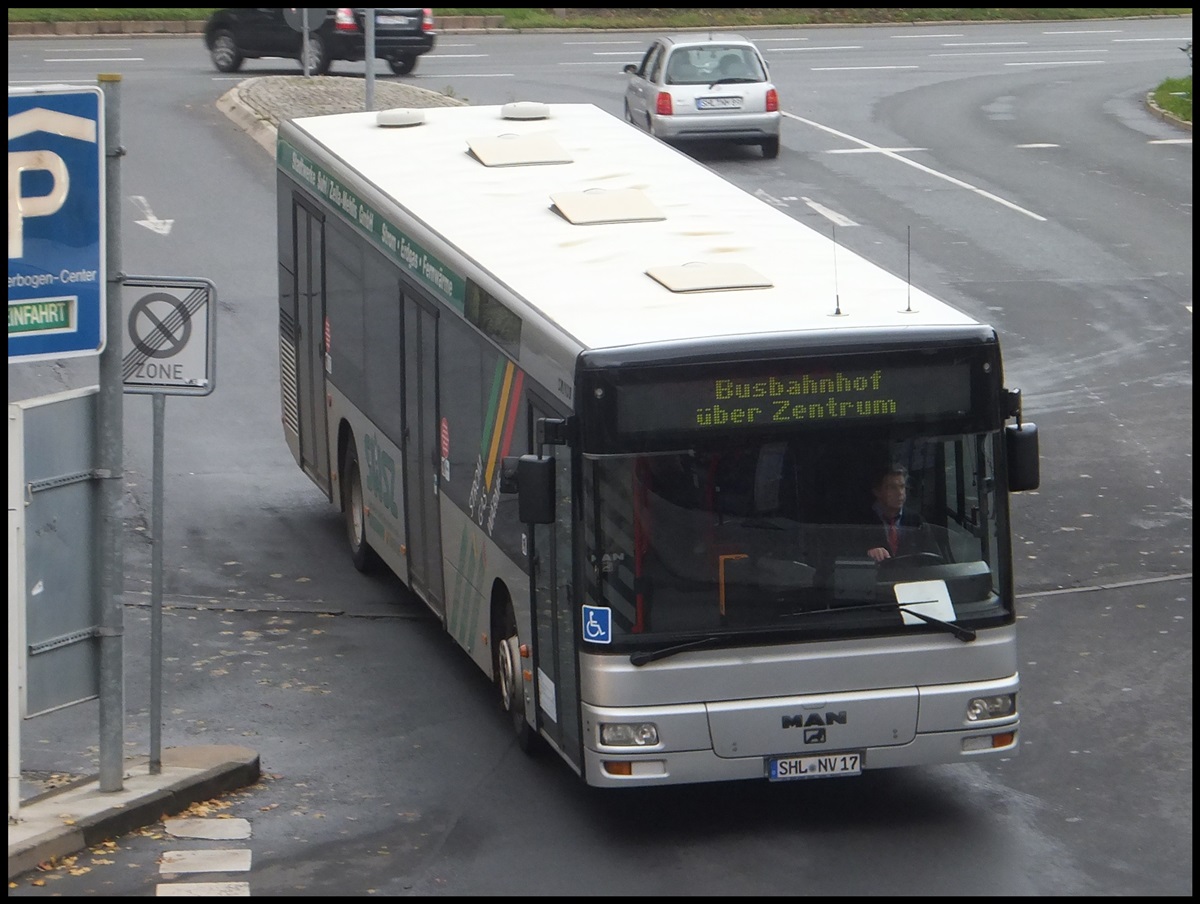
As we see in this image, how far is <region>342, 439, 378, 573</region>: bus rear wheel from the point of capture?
14781mm

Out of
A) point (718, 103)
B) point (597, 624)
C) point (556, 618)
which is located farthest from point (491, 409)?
point (718, 103)

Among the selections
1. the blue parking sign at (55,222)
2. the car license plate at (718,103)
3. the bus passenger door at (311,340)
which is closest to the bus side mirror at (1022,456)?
the blue parking sign at (55,222)

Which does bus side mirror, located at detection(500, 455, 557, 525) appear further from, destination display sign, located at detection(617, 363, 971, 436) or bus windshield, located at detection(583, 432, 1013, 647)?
destination display sign, located at detection(617, 363, 971, 436)

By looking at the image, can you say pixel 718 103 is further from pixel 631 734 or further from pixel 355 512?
pixel 631 734

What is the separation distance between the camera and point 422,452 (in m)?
12.7

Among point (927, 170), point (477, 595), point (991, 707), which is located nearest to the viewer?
point (991, 707)

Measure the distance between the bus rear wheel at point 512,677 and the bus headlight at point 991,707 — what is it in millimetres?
2433

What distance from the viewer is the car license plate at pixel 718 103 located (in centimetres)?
3005

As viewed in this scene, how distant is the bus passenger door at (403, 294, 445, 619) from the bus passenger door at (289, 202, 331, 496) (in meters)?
2.53

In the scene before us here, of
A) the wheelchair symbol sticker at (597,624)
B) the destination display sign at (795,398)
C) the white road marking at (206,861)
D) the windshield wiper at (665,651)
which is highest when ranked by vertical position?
the destination display sign at (795,398)

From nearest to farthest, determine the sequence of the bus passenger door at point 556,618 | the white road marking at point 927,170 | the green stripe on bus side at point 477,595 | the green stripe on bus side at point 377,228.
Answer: the bus passenger door at point 556,618 → the green stripe on bus side at point 477,595 → the green stripe on bus side at point 377,228 → the white road marking at point 927,170

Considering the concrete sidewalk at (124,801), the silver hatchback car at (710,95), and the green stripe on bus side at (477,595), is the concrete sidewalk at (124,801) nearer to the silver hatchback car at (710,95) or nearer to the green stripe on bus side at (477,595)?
the green stripe on bus side at (477,595)

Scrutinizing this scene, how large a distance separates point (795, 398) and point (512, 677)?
268cm

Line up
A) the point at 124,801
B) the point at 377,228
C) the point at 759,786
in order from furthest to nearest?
the point at 377,228 → the point at 759,786 → the point at 124,801
